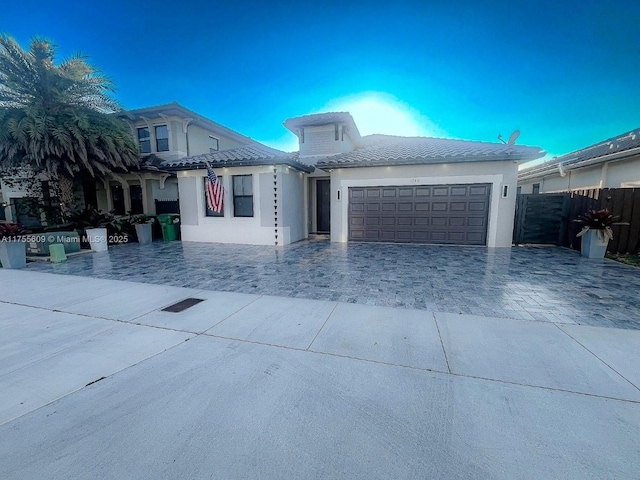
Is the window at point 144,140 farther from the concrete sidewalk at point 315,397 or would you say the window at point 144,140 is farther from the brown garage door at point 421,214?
the concrete sidewalk at point 315,397

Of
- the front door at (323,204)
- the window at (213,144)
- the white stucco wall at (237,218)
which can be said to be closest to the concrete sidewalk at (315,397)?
the white stucco wall at (237,218)

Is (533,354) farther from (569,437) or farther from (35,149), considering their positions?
(35,149)

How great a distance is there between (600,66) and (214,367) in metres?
A: 15.7

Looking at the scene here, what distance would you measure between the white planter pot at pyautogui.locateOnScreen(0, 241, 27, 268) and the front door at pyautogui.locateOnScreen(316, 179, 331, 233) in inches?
386

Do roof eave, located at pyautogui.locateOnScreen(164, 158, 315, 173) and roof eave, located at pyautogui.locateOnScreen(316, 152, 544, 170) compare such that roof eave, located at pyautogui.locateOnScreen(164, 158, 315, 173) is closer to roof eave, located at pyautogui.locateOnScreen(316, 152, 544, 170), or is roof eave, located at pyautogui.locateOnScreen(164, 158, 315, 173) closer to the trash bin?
roof eave, located at pyautogui.locateOnScreen(316, 152, 544, 170)

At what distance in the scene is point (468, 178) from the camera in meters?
9.20

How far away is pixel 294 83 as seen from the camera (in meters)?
12.8

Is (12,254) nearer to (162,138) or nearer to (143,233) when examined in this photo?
(143,233)

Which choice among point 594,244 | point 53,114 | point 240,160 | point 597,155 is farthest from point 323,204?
point 53,114

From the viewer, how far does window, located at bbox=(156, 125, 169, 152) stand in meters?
13.1

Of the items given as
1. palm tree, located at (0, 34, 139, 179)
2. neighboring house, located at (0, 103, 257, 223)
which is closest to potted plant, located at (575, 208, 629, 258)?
neighboring house, located at (0, 103, 257, 223)

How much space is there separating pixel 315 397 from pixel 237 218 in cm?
912

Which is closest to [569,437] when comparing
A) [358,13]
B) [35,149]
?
[358,13]

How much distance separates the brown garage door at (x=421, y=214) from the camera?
938 cm
